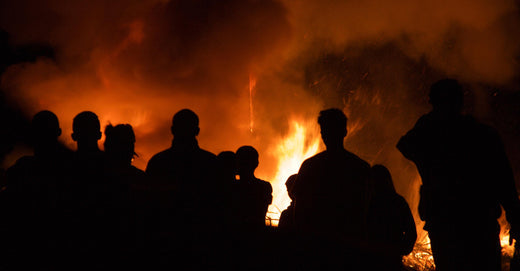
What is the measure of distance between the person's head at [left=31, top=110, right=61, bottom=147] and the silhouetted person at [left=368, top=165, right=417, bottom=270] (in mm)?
2500

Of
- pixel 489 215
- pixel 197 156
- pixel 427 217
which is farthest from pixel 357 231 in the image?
pixel 197 156

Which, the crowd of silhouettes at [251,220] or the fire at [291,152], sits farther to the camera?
the fire at [291,152]

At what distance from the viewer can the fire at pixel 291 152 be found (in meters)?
13.4

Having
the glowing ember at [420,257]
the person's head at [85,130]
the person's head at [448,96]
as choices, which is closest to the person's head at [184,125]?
the person's head at [85,130]

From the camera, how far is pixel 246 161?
13.1 feet

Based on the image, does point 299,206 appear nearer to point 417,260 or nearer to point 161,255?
point 161,255

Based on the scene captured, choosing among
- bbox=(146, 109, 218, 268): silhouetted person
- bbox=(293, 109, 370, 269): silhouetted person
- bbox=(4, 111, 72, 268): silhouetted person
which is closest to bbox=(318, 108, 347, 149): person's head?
bbox=(293, 109, 370, 269): silhouetted person

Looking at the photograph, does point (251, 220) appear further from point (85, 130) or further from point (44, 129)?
point (44, 129)

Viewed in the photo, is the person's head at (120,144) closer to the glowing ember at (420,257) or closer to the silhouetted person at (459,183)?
the silhouetted person at (459,183)

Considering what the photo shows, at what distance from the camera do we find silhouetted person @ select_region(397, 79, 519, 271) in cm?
271

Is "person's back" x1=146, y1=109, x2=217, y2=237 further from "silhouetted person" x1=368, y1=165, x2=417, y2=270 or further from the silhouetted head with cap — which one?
"silhouetted person" x1=368, y1=165, x2=417, y2=270

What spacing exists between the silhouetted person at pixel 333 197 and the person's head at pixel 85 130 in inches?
67.6

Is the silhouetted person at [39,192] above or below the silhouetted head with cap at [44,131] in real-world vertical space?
below

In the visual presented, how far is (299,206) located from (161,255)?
1.01m
